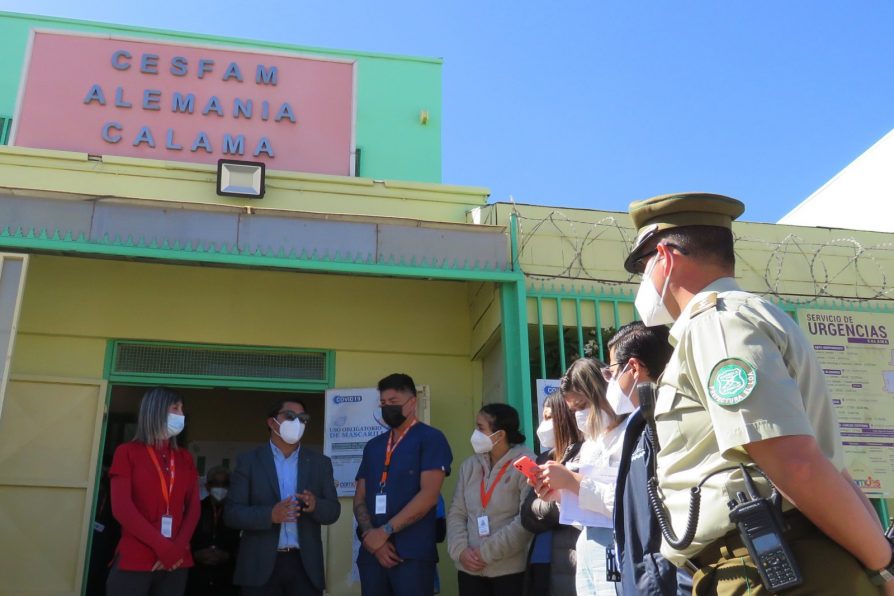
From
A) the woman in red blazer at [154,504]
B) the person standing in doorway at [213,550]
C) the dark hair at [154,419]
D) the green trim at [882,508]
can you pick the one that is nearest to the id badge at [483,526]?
the woman in red blazer at [154,504]

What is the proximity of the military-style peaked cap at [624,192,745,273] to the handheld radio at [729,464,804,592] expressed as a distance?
28.2 inches

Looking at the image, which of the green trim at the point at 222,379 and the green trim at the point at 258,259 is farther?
the green trim at the point at 222,379

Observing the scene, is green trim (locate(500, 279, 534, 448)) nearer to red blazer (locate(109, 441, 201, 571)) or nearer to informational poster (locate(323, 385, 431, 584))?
informational poster (locate(323, 385, 431, 584))

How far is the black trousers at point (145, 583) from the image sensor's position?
3961 millimetres

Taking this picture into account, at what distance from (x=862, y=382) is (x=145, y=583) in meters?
5.03

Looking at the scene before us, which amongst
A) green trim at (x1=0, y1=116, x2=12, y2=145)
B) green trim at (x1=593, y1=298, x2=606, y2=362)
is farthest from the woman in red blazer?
green trim at (x1=0, y1=116, x2=12, y2=145)

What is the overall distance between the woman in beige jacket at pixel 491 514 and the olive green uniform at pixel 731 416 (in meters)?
2.35

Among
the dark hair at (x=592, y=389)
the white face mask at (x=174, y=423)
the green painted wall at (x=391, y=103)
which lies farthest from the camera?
the green painted wall at (x=391, y=103)

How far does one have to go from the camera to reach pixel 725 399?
1.55m

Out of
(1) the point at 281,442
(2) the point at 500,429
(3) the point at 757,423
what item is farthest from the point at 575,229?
(3) the point at 757,423

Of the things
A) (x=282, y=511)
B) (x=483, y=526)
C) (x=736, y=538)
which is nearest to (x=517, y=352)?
(x=483, y=526)

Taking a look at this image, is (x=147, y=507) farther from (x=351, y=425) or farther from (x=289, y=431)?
(x=351, y=425)

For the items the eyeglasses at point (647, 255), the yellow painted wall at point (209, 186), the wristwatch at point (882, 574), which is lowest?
the wristwatch at point (882, 574)

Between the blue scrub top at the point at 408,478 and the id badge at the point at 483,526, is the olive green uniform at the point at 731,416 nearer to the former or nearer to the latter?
the id badge at the point at 483,526
